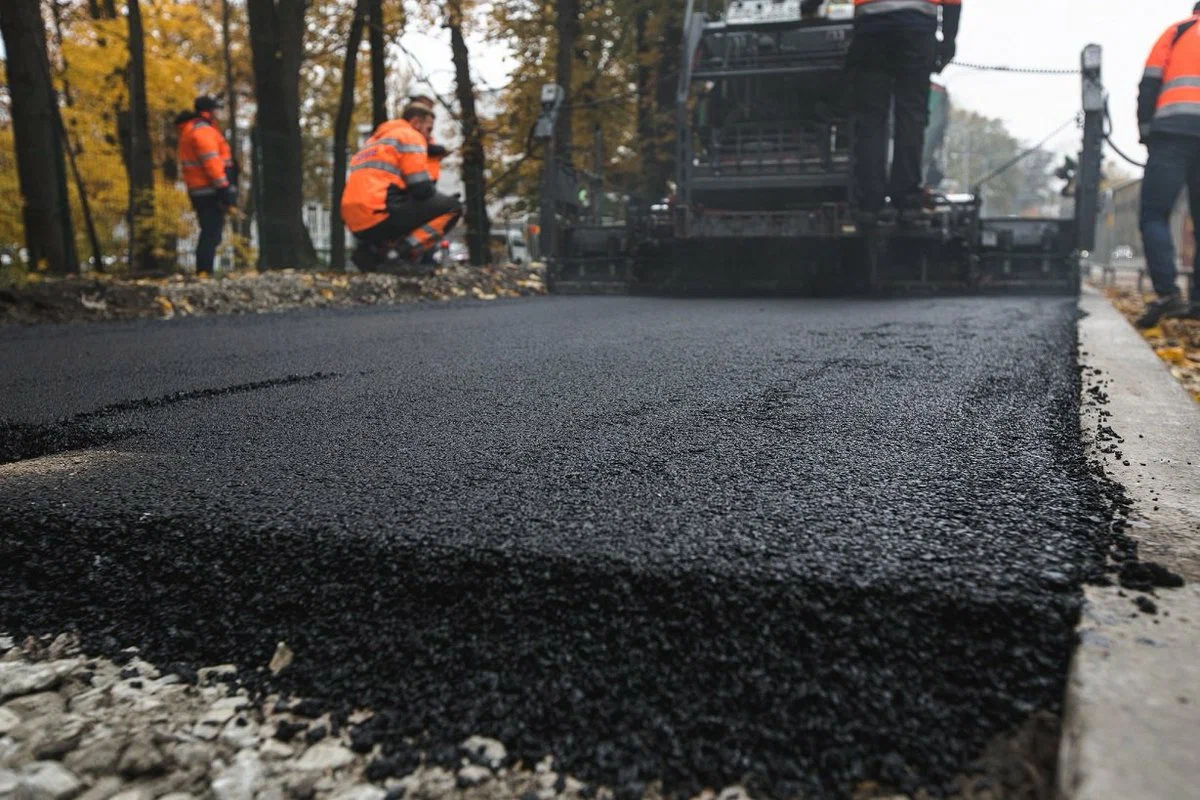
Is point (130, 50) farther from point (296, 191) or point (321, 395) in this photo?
point (321, 395)

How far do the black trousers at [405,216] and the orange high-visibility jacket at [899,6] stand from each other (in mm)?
3976

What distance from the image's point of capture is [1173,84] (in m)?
5.68

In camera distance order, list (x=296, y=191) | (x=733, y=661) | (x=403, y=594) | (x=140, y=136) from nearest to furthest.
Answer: (x=733, y=661) → (x=403, y=594) → (x=296, y=191) → (x=140, y=136)

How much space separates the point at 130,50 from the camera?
1043 centimetres

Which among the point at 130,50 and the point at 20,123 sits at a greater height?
the point at 130,50

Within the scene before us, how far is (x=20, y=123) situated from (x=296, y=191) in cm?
276

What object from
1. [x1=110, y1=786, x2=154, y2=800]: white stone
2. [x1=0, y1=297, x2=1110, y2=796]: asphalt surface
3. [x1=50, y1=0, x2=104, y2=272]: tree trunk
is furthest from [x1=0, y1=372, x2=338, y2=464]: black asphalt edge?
[x1=50, y1=0, x2=104, y2=272]: tree trunk

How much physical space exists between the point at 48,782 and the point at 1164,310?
255 inches

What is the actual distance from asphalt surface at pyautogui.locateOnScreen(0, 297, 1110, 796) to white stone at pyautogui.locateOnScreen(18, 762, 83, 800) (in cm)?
25

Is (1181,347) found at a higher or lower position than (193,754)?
higher

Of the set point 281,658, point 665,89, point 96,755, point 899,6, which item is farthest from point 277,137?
point 96,755

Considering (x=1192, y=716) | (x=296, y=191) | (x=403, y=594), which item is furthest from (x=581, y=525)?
(x=296, y=191)

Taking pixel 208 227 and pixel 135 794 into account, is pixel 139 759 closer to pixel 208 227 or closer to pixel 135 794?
pixel 135 794

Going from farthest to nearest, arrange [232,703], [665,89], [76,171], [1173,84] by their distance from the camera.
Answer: [665,89] → [76,171] → [1173,84] → [232,703]
